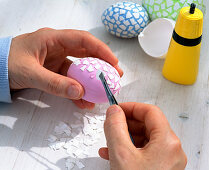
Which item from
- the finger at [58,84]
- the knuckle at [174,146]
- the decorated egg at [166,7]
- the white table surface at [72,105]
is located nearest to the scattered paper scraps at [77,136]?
the white table surface at [72,105]

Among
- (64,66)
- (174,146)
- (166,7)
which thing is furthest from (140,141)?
(166,7)

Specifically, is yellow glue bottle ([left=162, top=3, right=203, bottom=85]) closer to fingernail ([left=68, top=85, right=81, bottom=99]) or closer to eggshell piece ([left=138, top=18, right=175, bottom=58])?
eggshell piece ([left=138, top=18, right=175, bottom=58])

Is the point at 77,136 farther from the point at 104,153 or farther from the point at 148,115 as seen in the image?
the point at 148,115

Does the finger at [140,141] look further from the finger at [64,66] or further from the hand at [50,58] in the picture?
the finger at [64,66]

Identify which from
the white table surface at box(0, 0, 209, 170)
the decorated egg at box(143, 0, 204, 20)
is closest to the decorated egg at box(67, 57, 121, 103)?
the white table surface at box(0, 0, 209, 170)

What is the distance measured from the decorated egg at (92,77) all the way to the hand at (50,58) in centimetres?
3

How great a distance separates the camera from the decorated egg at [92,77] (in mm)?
907

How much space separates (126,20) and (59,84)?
0.42 metres

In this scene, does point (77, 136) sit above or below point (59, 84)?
below

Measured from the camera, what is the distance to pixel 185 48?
40.5 inches

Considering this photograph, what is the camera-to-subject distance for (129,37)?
4.08 ft

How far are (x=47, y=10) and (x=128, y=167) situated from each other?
2.98 ft

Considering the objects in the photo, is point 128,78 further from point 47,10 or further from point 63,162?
point 47,10

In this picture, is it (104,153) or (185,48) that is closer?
(104,153)
